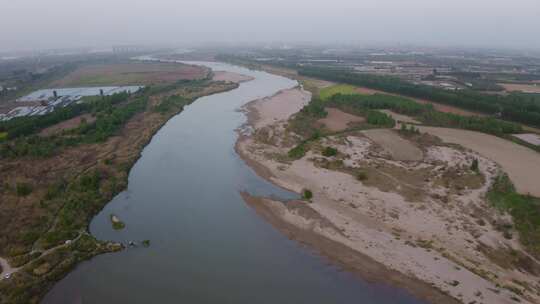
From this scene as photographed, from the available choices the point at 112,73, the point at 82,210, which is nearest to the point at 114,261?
the point at 82,210

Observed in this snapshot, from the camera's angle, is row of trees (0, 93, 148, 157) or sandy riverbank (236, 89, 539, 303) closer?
sandy riverbank (236, 89, 539, 303)

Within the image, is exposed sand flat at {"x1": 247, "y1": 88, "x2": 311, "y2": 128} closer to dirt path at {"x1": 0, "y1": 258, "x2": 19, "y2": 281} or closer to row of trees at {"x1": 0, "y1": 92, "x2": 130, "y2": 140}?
row of trees at {"x1": 0, "y1": 92, "x2": 130, "y2": 140}

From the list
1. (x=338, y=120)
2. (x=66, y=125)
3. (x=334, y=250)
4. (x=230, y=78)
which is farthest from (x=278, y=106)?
(x=334, y=250)

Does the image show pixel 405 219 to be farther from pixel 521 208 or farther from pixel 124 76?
pixel 124 76

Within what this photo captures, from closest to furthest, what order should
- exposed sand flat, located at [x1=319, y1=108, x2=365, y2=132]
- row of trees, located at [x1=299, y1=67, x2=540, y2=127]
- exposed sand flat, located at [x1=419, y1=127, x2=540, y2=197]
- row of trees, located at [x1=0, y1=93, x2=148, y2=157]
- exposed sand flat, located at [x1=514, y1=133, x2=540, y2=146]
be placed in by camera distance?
exposed sand flat, located at [x1=419, y1=127, x2=540, y2=197]
row of trees, located at [x1=0, y1=93, x2=148, y2=157]
exposed sand flat, located at [x1=514, y1=133, x2=540, y2=146]
row of trees, located at [x1=299, y1=67, x2=540, y2=127]
exposed sand flat, located at [x1=319, y1=108, x2=365, y2=132]

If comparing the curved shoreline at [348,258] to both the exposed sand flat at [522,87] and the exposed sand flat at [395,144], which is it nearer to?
the exposed sand flat at [395,144]

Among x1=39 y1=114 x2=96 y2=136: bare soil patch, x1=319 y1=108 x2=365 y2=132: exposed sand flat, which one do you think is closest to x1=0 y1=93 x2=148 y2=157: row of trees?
x1=39 y1=114 x2=96 y2=136: bare soil patch
